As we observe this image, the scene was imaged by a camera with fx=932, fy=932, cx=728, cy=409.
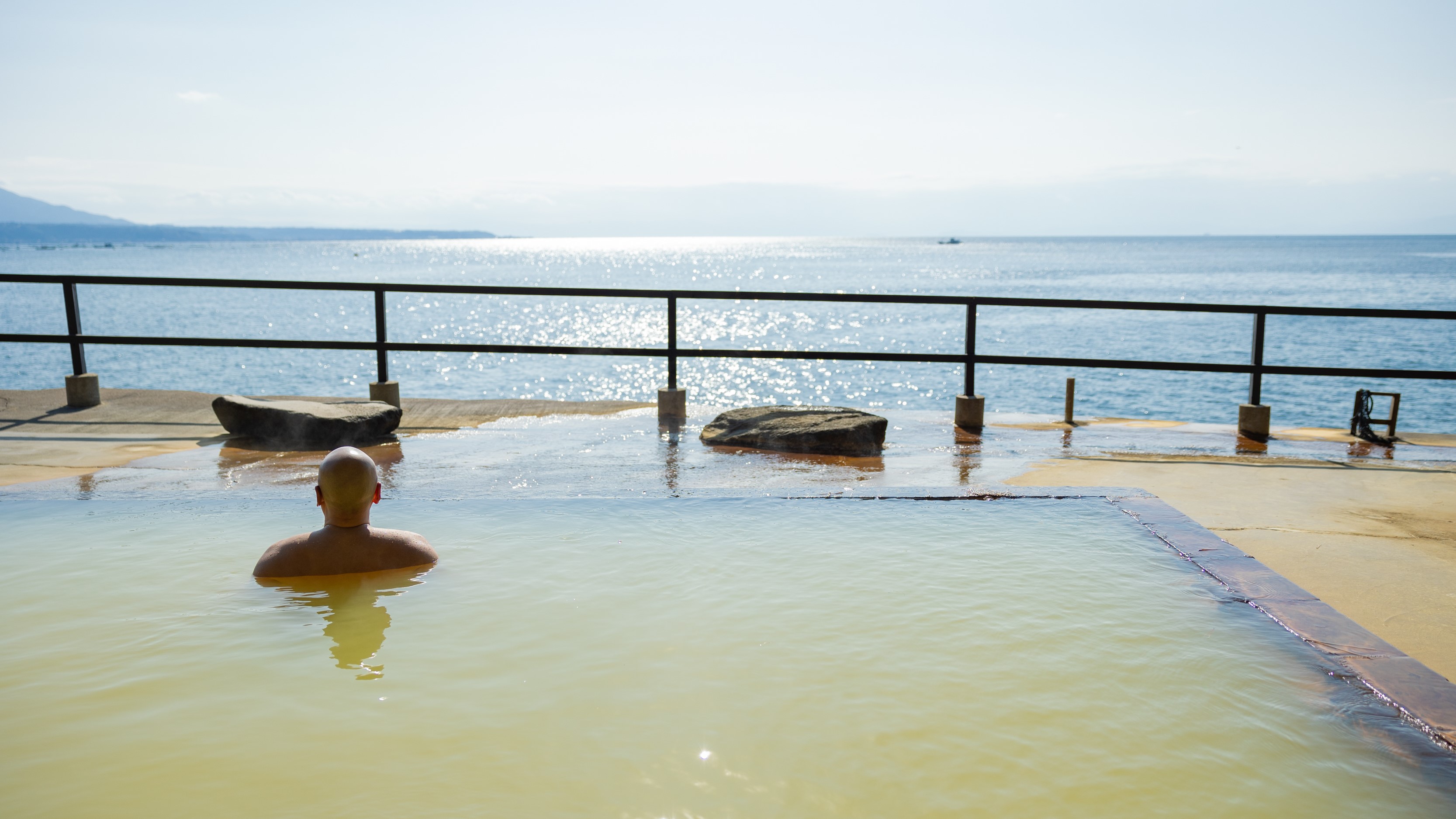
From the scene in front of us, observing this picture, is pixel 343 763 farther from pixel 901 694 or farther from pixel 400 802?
pixel 901 694

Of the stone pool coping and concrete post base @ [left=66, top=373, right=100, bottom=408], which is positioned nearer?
the stone pool coping

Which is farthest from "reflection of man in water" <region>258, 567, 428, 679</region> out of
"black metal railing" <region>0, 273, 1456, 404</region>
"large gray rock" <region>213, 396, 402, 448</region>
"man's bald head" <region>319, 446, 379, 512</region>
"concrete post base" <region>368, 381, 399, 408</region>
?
→ "concrete post base" <region>368, 381, 399, 408</region>

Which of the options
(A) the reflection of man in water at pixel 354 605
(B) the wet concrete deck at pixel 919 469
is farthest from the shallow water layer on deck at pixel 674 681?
(B) the wet concrete deck at pixel 919 469

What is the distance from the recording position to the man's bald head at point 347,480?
3936mm

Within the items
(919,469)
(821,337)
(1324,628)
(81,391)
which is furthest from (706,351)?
(821,337)

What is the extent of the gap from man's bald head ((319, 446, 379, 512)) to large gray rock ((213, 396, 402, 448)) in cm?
302

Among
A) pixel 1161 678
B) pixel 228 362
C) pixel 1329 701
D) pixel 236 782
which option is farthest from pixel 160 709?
pixel 228 362

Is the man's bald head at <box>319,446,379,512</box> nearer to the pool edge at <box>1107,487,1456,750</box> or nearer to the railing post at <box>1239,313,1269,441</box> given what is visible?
the pool edge at <box>1107,487,1456,750</box>

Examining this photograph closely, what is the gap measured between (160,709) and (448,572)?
1.35 meters

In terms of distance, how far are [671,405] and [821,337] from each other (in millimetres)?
45043

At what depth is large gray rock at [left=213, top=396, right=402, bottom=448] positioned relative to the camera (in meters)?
6.83

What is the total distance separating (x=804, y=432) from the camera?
22.8 feet

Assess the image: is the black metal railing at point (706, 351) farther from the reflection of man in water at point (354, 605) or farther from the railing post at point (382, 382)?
the reflection of man in water at point (354, 605)

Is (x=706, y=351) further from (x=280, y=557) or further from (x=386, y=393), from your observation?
(x=280, y=557)
